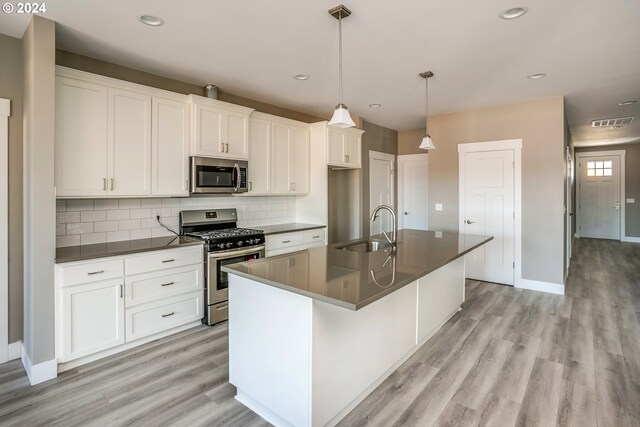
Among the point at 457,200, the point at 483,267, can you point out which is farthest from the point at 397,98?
the point at 483,267

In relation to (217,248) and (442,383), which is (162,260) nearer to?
(217,248)

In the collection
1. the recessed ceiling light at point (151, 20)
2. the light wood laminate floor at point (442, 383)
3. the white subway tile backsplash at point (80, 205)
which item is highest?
the recessed ceiling light at point (151, 20)

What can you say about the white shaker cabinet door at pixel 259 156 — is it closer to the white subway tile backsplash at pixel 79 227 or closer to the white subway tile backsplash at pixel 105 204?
the white subway tile backsplash at pixel 105 204

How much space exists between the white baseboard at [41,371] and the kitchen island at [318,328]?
54.7 inches

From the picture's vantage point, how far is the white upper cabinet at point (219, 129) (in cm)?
347

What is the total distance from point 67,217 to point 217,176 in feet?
4.51

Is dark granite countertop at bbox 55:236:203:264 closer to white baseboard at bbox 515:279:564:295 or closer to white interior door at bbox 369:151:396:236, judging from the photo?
white interior door at bbox 369:151:396:236

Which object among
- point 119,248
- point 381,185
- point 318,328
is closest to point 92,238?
point 119,248

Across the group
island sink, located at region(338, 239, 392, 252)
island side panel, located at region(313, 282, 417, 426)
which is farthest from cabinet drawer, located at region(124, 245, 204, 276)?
island side panel, located at region(313, 282, 417, 426)

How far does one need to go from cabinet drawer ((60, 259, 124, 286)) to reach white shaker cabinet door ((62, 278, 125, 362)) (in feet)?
0.14

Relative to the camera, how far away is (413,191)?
659 cm

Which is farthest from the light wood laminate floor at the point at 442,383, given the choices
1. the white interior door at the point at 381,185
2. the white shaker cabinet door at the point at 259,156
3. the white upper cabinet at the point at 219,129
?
the white interior door at the point at 381,185

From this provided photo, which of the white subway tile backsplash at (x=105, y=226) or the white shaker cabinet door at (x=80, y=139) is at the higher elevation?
the white shaker cabinet door at (x=80, y=139)

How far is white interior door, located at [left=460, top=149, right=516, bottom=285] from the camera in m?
4.78
